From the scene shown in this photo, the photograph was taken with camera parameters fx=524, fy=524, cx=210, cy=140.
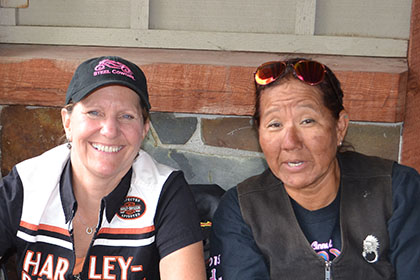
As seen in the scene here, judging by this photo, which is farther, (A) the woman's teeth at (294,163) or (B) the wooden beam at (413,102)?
(B) the wooden beam at (413,102)

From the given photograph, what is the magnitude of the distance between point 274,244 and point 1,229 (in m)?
1.07

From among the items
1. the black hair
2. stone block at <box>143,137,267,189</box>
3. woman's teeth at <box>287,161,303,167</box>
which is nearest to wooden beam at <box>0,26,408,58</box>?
stone block at <box>143,137,267,189</box>

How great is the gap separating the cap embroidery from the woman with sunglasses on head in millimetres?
519

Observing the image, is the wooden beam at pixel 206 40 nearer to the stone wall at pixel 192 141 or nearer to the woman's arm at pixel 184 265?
the stone wall at pixel 192 141

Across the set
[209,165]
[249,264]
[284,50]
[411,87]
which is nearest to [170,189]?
[249,264]

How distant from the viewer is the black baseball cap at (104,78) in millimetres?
2018

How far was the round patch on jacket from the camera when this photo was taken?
2.11 meters

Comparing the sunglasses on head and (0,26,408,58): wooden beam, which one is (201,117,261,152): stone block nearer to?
(0,26,408,58): wooden beam

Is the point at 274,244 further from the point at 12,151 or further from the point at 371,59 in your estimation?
the point at 12,151

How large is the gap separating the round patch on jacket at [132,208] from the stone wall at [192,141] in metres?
0.71

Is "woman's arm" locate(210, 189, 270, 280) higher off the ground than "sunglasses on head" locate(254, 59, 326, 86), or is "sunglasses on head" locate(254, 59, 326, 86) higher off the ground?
"sunglasses on head" locate(254, 59, 326, 86)

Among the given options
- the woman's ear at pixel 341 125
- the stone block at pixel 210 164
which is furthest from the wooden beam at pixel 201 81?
the woman's ear at pixel 341 125

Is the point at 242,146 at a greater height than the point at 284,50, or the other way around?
the point at 284,50

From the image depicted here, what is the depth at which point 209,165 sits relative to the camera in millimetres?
2809
